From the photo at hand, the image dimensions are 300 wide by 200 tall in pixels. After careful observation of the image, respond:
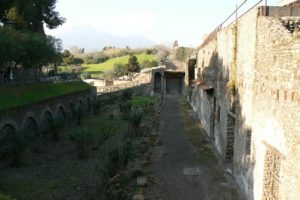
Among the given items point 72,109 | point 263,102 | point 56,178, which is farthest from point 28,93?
point 263,102

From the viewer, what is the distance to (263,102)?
10.7m

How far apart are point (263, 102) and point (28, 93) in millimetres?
17480

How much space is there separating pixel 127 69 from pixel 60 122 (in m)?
46.2

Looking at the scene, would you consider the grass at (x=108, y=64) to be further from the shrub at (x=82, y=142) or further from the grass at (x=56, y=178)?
the shrub at (x=82, y=142)

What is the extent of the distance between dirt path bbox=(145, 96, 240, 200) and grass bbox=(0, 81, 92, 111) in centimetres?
741

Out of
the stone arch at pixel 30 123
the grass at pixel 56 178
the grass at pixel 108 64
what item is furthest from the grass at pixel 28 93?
the grass at pixel 108 64

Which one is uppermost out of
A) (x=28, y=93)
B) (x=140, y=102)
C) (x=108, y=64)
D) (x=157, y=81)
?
(x=108, y=64)

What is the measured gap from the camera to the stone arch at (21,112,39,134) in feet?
75.0

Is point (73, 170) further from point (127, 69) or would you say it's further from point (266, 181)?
point (127, 69)

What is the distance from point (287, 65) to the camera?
347 inches

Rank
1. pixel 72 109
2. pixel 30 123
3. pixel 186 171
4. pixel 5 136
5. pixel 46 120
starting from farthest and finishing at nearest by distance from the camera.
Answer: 1. pixel 72 109
2. pixel 46 120
3. pixel 30 123
4. pixel 5 136
5. pixel 186 171

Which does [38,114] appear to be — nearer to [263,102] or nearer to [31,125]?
[31,125]

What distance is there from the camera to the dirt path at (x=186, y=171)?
12.9m

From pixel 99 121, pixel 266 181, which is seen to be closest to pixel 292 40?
pixel 266 181
